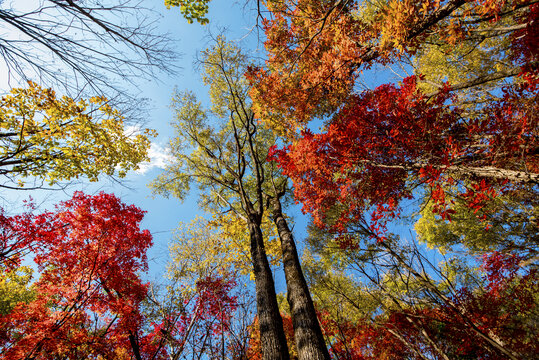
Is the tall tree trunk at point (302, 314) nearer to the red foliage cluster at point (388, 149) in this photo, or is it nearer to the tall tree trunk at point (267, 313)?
the tall tree trunk at point (267, 313)

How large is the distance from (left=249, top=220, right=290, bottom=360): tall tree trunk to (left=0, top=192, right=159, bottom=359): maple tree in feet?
12.9

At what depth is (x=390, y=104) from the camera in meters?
6.02

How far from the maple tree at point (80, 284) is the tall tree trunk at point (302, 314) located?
4.66 metres

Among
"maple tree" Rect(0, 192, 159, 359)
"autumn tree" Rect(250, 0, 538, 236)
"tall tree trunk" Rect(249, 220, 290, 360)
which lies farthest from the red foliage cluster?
"maple tree" Rect(0, 192, 159, 359)

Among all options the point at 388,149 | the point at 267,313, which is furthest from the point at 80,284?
the point at 388,149

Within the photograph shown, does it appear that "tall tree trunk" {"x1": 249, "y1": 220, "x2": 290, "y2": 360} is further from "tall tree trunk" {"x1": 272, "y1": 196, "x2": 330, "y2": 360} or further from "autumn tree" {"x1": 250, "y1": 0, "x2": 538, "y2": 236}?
"autumn tree" {"x1": 250, "y1": 0, "x2": 538, "y2": 236}

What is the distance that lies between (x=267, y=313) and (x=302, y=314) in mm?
636

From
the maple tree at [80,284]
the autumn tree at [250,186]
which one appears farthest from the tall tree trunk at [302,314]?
the maple tree at [80,284]

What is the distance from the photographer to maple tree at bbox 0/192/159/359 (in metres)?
4.98

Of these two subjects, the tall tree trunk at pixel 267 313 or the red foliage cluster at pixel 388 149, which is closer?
the tall tree trunk at pixel 267 313

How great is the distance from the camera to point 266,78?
7191 mm

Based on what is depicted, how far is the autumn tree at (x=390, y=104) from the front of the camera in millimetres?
3949

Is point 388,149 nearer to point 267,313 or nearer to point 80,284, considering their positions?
point 267,313

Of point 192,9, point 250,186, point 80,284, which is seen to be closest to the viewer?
point 192,9
